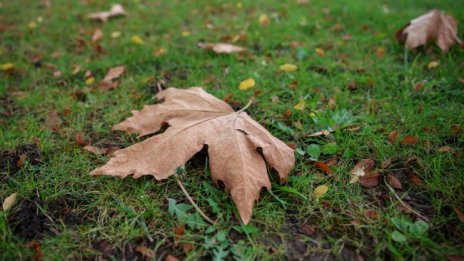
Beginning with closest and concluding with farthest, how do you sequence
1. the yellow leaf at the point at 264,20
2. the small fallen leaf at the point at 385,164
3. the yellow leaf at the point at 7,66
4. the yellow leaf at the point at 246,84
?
the small fallen leaf at the point at 385,164
the yellow leaf at the point at 246,84
the yellow leaf at the point at 7,66
the yellow leaf at the point at 264,20

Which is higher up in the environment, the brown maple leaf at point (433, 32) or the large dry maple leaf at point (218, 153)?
the brown maple leaf at point (433, 32)

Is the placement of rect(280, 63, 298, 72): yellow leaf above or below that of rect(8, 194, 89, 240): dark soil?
above

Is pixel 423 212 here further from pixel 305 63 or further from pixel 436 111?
pixel 305 63

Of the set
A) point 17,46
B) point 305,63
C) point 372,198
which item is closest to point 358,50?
point 305,63

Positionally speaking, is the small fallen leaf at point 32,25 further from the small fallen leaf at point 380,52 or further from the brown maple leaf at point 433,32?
the brown maple leaf at point 433,32

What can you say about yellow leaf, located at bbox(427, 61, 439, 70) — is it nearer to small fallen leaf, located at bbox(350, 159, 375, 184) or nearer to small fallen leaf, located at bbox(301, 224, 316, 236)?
small fallen leaf, located at bbox(350, 159, 375, 184)

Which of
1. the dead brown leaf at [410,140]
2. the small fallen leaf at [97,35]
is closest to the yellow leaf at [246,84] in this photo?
the dead brown leaf at [410,140]

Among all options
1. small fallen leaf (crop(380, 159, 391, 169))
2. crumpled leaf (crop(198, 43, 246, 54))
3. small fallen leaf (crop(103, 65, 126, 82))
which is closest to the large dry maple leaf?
small fallen leaf (crop(380, 159, 391, 169))
